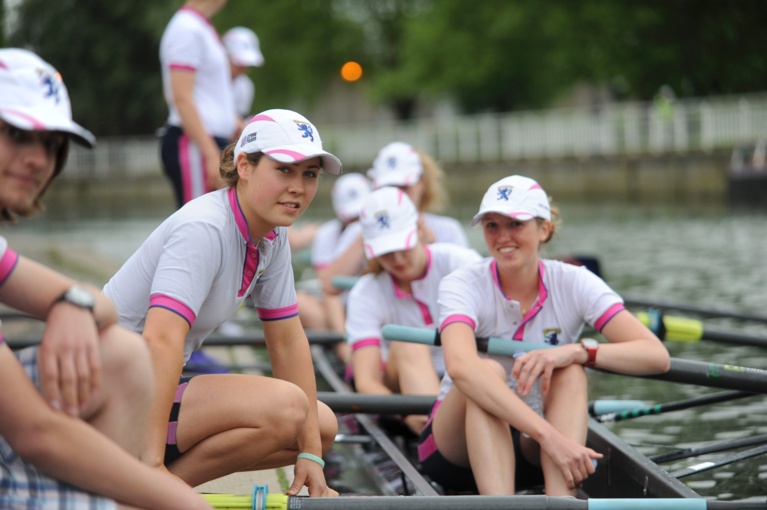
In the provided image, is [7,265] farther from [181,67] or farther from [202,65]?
[202,65]

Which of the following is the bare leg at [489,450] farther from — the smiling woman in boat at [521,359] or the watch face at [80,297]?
the watch face at [80,297]

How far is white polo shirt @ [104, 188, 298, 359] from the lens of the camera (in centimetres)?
327

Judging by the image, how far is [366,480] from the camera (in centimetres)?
480

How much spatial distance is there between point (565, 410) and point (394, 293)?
1626 mm

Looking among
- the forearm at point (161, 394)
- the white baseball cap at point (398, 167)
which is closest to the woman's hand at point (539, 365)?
the forearm at point (161, 394)

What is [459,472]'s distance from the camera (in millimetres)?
4141

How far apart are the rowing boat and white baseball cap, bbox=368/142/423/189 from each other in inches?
A: 85.7

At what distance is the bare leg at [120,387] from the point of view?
2.45 metres

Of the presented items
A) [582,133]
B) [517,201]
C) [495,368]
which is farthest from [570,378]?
[582,133]

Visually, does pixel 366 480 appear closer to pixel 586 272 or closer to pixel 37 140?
pixel 586 272

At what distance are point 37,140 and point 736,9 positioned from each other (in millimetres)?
27894

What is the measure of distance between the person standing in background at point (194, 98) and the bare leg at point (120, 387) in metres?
3.98

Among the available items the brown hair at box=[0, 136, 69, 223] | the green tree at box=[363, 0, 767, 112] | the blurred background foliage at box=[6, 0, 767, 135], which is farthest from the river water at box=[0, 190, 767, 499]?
the blurred background foliage at box=[6, 0, 767, 135]

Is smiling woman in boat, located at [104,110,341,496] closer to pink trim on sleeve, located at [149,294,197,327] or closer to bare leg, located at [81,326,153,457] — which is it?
pink trim on sleeve, located at [149,294,197,327]
